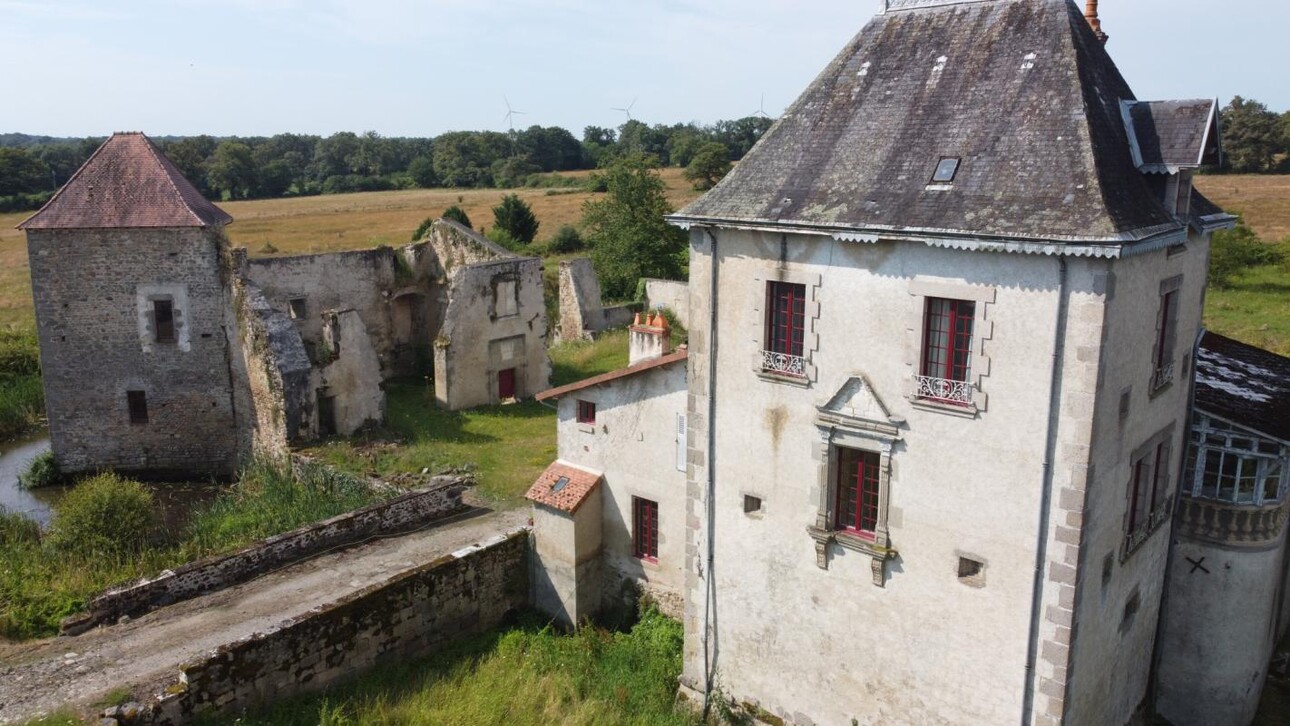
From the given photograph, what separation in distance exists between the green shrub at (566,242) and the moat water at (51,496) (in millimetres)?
32733

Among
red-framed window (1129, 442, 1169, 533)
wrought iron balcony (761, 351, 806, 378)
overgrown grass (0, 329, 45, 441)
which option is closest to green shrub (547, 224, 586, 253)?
overgrown grass (0, 329, 45, 441)

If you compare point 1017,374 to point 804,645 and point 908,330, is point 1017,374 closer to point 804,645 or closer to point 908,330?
point 908,330

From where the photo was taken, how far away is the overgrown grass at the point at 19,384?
3030 cm

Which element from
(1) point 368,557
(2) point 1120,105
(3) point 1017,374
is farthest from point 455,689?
(2) point 1120,105

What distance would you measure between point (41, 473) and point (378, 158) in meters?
91.1

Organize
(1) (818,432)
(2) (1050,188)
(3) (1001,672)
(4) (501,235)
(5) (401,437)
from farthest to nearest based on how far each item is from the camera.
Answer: (4) (501,235), (5) (401,437), (1) (818,432), (3) (1001,672), (2) (1050,188)

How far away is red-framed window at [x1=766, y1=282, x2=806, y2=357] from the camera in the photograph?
42.5 feet

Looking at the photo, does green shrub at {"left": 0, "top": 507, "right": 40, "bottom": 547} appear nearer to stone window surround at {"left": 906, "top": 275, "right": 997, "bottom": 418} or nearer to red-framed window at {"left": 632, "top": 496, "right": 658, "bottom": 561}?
red-framed window at {"left": 632, "top": 496, "right": 658, "bottom": 561}

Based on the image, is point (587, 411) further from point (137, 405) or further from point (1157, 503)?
point (137, 405)

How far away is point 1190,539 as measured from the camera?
48.1 feet

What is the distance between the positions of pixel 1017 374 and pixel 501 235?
4405 centimetres

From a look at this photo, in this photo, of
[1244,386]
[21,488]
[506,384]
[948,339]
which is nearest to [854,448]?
[948,339]

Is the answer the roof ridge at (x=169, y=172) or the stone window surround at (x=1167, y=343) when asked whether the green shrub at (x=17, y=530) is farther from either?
the stone window surround at (x=1167, y=343)

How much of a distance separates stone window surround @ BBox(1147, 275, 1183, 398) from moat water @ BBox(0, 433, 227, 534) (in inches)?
810
